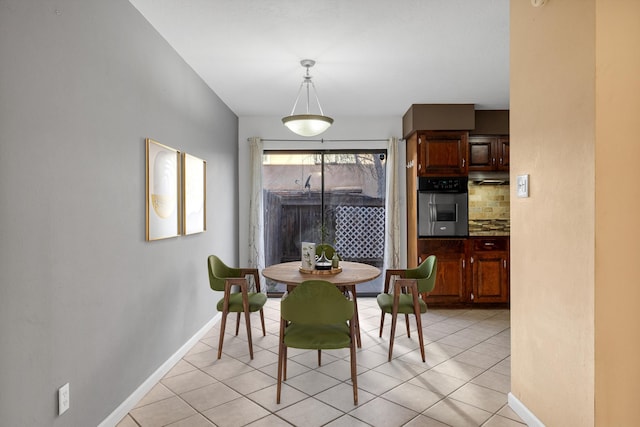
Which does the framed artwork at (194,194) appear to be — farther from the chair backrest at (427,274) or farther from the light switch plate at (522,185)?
the light switch plate at (522,185)

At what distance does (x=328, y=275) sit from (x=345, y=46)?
1.90 m

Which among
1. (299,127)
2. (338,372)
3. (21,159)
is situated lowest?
(338,372)

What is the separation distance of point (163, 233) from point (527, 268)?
2.55 metres

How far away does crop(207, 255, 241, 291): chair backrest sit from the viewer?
3.41m

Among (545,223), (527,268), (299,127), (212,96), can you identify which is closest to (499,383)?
(527,268)

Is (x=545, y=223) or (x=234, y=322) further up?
(x=545, y=223)

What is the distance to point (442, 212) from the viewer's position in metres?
5.04

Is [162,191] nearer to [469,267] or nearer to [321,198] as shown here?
[321,198]

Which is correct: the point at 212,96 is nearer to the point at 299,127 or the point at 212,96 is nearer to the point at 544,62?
the point at 299,127

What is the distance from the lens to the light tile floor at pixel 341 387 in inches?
93.0

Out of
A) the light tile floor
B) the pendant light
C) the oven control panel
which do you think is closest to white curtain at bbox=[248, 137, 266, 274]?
the light tile floor

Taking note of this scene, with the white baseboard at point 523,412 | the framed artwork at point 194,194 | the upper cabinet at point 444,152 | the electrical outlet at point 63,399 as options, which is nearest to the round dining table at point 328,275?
the framed artwork at point 194,194

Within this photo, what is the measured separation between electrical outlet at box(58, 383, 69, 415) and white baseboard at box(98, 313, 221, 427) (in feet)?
1.21

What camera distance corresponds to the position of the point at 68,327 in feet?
→ 6.22
